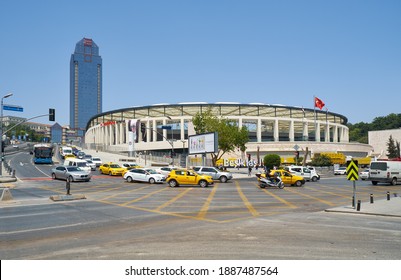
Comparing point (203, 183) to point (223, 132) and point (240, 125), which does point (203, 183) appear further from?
point (240, 125)

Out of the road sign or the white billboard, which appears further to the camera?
the white billboard

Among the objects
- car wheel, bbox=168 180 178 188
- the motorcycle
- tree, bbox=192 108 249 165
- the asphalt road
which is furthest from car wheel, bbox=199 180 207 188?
tree, bbox=192 108 249 165

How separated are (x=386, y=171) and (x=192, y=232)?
2964 cm

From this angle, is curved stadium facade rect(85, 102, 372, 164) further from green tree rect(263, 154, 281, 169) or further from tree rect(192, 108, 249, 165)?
tree rect(192, 108, 249, 165)

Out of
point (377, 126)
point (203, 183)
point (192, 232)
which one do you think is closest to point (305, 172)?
point (203, 183)

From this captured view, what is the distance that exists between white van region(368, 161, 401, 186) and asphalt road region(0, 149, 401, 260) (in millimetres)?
17933

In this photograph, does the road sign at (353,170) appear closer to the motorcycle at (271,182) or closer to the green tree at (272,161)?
the motorcycle at (271,182)

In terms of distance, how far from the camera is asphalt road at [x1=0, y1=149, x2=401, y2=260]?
980 centimetres

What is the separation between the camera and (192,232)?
42.6 ft

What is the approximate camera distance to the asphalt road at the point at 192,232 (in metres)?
9.80

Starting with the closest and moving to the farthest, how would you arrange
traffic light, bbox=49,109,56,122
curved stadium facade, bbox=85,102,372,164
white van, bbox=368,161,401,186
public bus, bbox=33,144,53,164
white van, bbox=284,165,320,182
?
white van, bbox=368,161,401,186, traffic light, bbox=49,109,56,122, white van, bbox=284,165,320,182, public bus, bbox=33,144,53,164, curved stadium facade, bbox=85,102,372,164

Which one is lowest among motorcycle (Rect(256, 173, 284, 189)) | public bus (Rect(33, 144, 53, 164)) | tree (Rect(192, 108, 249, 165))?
motorcycle (Rect(256, 173, 284, 189))

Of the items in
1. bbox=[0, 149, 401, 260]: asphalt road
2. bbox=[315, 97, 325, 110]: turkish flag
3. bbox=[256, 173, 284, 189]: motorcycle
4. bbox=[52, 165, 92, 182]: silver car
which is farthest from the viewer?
bbox=[315, 97, 325, 110]: turkish flag
